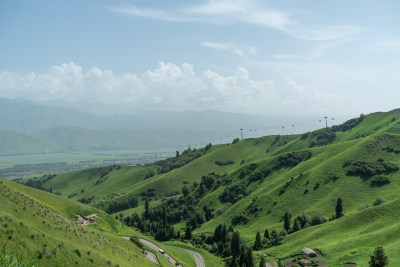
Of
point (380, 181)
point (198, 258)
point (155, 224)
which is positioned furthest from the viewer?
point (155, 224)

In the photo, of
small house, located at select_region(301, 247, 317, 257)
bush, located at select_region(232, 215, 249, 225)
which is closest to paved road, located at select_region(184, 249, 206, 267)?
small house, located at select_region(301, 247, 317, 257)

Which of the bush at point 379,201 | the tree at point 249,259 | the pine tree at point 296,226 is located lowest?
the pine tree at point 296,226

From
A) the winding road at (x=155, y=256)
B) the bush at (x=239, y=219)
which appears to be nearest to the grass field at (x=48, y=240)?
the winding road at (x=155, y=256)

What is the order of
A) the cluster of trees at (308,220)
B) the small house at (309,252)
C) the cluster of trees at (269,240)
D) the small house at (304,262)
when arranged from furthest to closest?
the cluster of trees at (308,220)
the cluster of trees at (269,240)
the small house at (309,252)
the small house at (304,262)

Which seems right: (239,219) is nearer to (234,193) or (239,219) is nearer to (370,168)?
(234,193)

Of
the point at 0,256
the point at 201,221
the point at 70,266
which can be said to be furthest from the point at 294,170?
the point at 0,256

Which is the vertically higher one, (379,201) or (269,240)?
(379,201)

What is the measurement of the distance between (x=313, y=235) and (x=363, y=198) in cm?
4662

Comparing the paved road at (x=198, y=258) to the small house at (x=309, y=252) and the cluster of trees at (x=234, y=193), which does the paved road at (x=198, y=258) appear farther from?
the cluster of trees at (x=234, y=193)

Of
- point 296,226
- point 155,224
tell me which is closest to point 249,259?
point 296,226

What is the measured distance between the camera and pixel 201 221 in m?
170

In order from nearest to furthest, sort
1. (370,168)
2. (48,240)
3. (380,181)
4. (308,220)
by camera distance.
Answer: (48,240) < (308,220) < (380,181) < (370,168)

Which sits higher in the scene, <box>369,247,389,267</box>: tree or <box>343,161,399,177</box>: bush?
<box>343,161,399,177</box>: bush

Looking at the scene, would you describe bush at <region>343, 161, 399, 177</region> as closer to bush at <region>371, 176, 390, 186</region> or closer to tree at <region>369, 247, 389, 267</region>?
bush at <region>371, 176, 390, 186</region>
